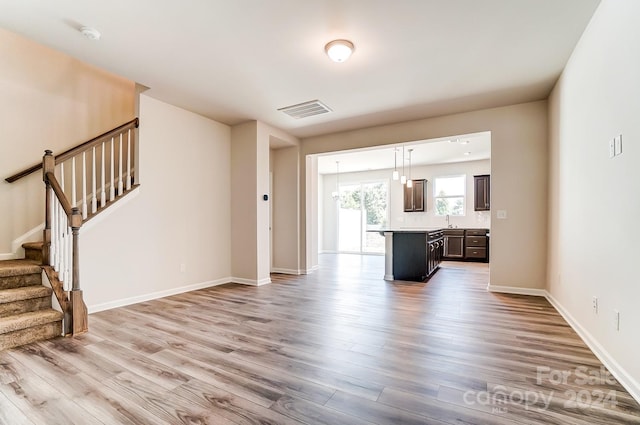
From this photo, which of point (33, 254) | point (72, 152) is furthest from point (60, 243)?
point (72, 152)

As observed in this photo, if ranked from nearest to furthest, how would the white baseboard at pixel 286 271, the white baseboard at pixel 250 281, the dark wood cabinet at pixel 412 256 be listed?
1. the white baseboard at pixel 250 281
2. the dark wood cabinet at pixel 412 256
3. the white baseboard at pixel 286 271

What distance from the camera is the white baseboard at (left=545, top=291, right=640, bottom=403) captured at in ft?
5.86

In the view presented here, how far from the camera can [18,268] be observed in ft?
9.46

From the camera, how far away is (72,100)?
4.04m

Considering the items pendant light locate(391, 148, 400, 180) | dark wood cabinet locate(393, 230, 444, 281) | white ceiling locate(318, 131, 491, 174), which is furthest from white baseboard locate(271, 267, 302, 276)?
pendant light locate(391, 148, 400, 180)

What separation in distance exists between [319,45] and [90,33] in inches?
80.3

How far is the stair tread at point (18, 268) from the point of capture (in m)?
2.84

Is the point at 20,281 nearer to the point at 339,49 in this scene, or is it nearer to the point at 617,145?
the point at 339,49

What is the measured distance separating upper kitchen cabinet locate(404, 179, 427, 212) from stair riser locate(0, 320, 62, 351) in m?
8.21

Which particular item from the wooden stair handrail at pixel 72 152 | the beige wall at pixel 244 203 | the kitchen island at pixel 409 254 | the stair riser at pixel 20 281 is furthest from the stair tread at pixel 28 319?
the kitchen island at pixel 409 254

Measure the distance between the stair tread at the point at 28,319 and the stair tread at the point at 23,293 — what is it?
15 cm

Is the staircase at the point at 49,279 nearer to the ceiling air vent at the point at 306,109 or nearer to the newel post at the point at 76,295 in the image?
the newel post at the point at 76,295

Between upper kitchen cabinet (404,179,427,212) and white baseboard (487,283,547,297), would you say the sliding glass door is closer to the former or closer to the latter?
upper kitchen cabinet (404,179,427,212)

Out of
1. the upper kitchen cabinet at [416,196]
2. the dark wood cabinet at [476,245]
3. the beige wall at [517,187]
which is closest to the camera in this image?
the beige wall at [517,187]
